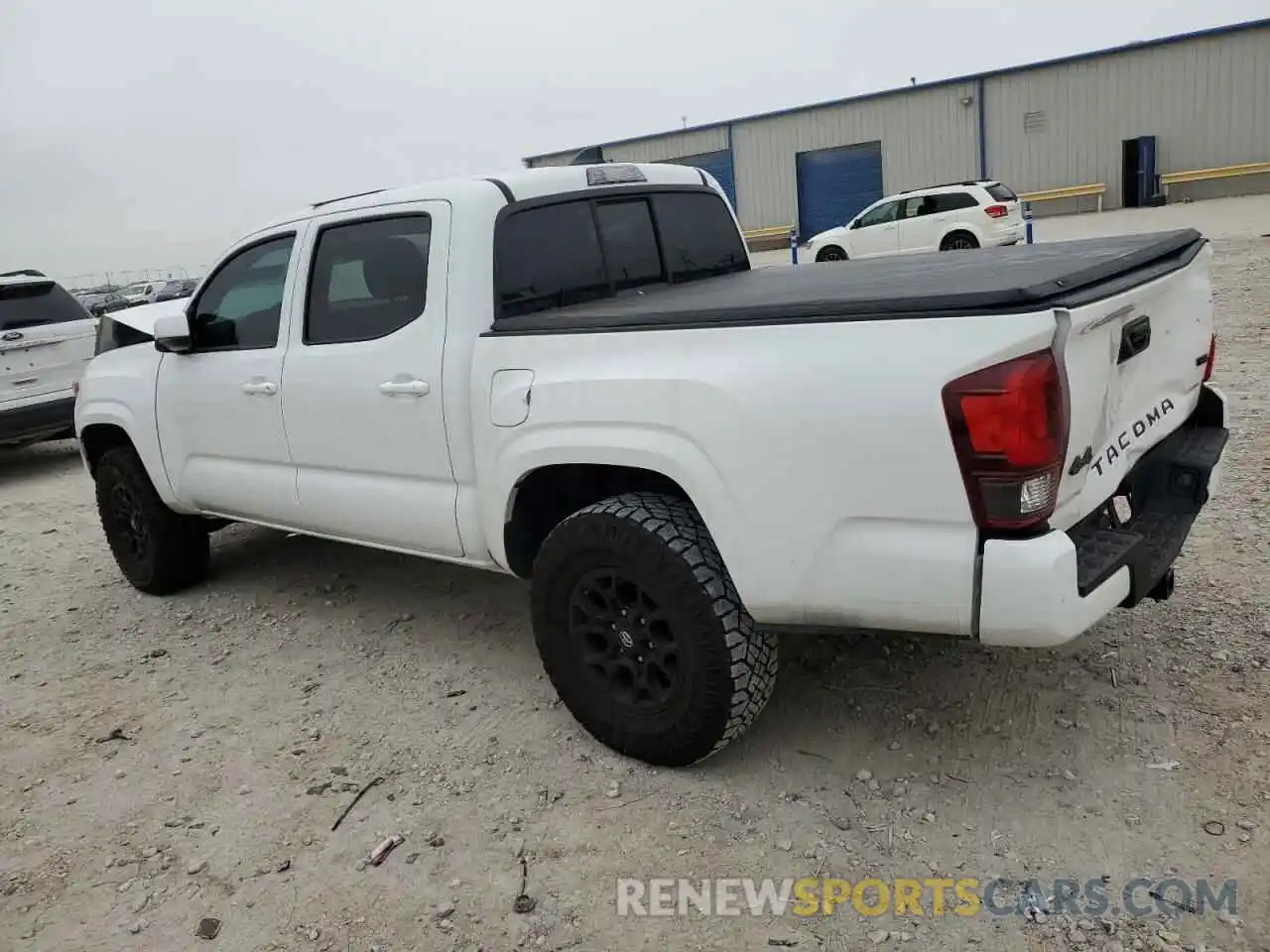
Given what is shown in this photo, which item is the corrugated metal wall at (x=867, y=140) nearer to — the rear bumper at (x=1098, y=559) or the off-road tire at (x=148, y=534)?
the off-road tire at (x=148, y=534)

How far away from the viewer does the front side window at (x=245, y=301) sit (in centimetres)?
425

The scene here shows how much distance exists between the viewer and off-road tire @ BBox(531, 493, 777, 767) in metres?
2.83

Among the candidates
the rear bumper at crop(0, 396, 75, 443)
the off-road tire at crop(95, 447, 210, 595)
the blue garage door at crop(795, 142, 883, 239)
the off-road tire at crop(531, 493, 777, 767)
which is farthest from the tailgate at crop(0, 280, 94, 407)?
the blue garage door at crop(795, 142, 883, 239)

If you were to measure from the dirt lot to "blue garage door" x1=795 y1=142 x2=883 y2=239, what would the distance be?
93.5 ft

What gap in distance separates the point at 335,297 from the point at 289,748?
175 cm

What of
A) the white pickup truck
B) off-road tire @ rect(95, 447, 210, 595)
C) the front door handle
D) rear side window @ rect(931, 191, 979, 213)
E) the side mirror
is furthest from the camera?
rear side window @ rect(931, 191, 979, 213)

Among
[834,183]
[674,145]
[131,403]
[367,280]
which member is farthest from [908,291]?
[674,145]

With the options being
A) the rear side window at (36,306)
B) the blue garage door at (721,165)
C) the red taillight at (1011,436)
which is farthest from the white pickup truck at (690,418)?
the blue garage door at (721,165)

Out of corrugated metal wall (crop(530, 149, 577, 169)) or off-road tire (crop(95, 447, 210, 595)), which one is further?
corrugated metal wall (crop(530, 149, 577, 169))

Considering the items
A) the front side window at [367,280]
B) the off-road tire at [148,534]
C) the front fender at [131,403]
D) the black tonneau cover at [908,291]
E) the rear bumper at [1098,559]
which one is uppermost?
the front side window at [367,280]

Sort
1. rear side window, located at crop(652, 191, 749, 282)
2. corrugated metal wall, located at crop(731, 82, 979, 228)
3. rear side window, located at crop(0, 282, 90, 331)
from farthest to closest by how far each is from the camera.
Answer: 1. corrugated metal wall, located at crop(731, 82, 979, 228)
2. rear side window, located at crop(0, 282, 90, 331)
3. rear side window, located at crop(652, 191, 749, 282)

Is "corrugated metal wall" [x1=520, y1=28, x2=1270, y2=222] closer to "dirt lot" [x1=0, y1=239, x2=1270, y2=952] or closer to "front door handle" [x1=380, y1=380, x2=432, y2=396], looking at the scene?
"dirt lot" [x1=0, y1=239, x2=1270, y2=952]

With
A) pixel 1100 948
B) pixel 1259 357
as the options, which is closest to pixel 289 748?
pixel 1100 948

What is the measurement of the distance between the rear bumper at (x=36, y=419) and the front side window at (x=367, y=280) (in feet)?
19.3
